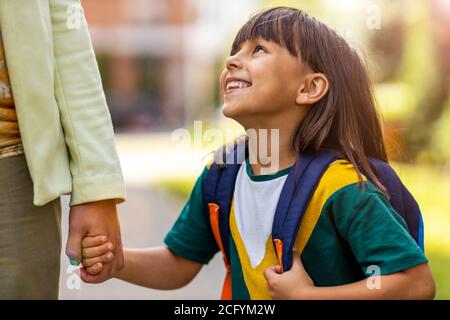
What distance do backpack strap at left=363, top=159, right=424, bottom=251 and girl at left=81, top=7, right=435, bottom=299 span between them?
0.19 ft

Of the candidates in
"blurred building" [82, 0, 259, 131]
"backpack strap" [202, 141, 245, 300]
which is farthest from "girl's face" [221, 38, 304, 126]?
"blurred building" [82, 0, 259, 131]

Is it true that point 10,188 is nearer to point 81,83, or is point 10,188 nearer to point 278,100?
point 81,83

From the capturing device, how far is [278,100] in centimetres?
227

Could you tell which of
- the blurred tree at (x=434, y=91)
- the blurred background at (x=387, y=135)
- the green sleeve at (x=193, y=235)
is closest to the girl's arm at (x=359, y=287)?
the green sleeve at (x=193, y=235)

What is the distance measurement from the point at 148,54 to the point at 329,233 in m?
32.2

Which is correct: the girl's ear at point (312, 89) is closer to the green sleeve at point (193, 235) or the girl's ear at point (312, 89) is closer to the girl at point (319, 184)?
the girl at point (319, 184)

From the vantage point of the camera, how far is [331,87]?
230 centimetres

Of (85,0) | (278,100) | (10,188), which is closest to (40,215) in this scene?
(10,188)

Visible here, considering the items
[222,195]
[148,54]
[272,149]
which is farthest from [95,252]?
[148,54]

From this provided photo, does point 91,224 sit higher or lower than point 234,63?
lower

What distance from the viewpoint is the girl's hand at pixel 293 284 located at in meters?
A: 2.09

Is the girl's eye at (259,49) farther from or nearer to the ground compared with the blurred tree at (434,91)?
farther from the ground

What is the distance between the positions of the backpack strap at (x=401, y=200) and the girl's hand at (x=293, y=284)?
326 mm

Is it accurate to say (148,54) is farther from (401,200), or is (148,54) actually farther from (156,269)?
(401,200)
